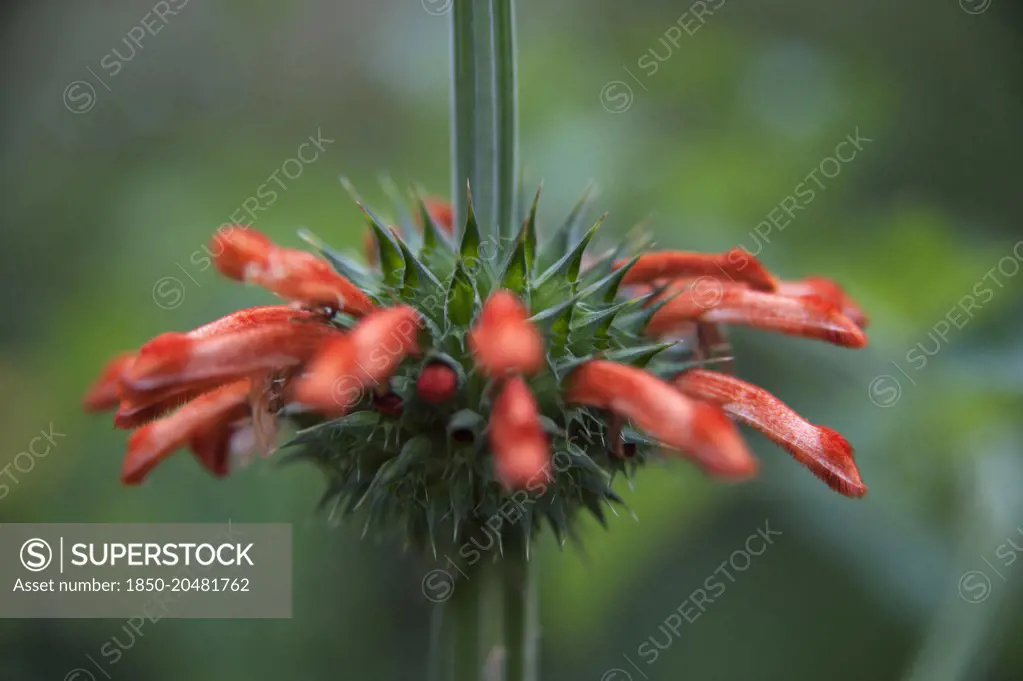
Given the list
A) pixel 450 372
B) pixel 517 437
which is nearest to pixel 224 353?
pixel 450 372

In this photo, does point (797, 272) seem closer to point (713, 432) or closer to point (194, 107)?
point (713, 432)

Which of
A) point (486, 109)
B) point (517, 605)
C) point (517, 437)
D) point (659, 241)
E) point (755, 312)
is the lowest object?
point (517, 605)

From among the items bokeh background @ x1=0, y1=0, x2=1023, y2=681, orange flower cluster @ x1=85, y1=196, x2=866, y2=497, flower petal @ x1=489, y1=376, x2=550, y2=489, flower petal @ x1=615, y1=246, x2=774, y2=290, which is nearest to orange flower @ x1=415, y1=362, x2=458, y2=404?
orange flower cluster @ x1=85, y1=196, x2=866, y2=497

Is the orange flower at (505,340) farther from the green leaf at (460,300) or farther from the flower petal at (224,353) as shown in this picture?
the flower petal at (224,353)

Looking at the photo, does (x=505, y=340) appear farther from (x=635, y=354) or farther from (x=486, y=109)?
(x=486, y=109)

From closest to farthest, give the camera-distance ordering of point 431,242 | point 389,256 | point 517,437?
point 517,437 → point 389,256 → point 431,242

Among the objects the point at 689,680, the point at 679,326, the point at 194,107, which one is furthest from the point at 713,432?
the point at 194,107

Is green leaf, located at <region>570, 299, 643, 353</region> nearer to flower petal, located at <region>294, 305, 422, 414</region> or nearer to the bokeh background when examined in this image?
flower petal, located at <region>294, 305, 422, 414</region>

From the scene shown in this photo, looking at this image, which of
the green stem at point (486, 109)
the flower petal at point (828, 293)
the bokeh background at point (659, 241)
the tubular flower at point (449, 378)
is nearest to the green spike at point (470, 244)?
the tubular flower at point (449, 378)
